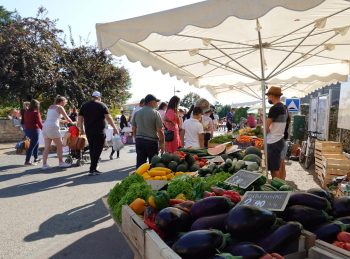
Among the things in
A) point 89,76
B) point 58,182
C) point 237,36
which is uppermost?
point 89,76

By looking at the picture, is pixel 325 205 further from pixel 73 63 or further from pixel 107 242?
pixel 73 63

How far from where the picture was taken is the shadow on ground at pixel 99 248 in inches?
154

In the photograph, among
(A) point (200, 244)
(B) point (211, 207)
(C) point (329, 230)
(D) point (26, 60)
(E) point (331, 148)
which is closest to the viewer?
(A) point (200, 244)

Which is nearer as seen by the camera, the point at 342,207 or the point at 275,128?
the point at 342,207

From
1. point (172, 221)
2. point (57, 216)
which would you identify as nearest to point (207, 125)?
point (57, 216)

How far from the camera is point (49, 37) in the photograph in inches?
741

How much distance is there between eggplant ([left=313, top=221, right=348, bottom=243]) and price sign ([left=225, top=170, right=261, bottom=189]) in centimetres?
74

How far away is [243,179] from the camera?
120 inches

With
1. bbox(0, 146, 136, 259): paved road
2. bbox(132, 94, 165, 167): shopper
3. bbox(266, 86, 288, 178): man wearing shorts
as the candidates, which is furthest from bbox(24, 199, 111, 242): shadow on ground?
bbox(266, 86, 288, 178): man wearing shorts

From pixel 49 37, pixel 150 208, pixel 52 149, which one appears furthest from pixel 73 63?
pixel 150 208

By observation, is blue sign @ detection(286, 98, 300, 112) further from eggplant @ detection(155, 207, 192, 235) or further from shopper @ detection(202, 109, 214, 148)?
eggplant @ detection(155, 207, 192, 235)

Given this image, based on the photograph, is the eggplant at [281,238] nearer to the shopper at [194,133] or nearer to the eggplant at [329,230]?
the eggplant at [329,230]

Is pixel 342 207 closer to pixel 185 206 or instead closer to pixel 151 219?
pixel 185 206

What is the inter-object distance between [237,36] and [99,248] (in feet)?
11.7
